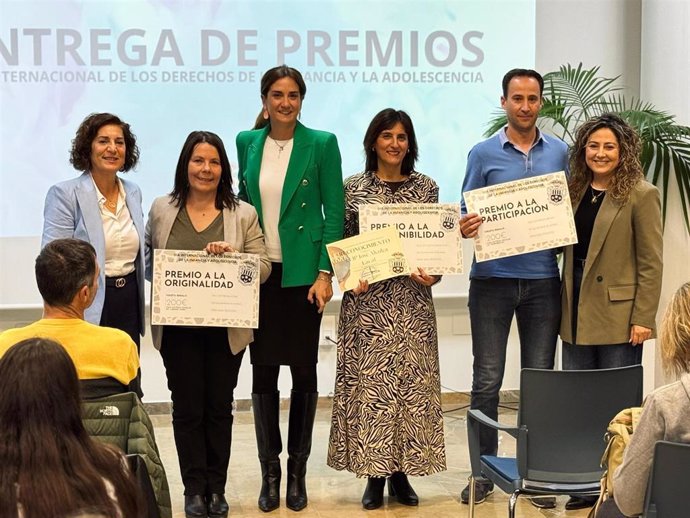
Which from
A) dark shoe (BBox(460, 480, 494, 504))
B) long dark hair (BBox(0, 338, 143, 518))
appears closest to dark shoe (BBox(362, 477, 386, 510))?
dark shoe (BBox(460, 480, 494, 504))

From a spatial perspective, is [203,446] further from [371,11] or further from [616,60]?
[616,60]

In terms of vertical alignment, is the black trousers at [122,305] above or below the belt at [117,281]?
below

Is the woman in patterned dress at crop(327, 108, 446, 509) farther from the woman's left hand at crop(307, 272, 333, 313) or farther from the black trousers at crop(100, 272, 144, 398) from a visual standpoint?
the black trousers at crop(100, 272, 144, 398)

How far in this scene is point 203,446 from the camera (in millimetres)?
4176

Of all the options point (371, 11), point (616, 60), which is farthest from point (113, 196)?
point (616, 60)

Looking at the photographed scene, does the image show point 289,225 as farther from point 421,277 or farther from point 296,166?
point 421,277

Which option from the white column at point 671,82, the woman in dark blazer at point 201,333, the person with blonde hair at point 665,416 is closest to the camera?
the person with blonde hair at point 665,416

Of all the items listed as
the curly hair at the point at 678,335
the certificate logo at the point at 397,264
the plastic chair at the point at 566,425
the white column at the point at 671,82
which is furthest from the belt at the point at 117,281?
the white column at the point at 671,82

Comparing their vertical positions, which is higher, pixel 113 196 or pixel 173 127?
pixel 173 127

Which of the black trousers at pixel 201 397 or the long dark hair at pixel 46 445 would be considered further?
the black trousers at pixel 201 397

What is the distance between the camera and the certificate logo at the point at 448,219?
4.21 metres

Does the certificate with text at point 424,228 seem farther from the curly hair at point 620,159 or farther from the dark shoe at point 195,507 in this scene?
the dark shoe at point 195,507

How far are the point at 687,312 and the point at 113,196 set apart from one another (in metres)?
2.47

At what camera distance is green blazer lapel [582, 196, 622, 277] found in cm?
415
